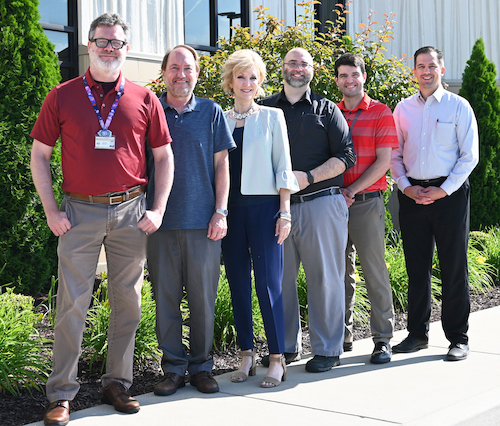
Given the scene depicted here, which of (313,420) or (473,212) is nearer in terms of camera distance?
(313,420)

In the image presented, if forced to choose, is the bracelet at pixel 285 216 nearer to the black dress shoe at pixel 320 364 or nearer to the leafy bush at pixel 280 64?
the black dress shoe at pixel 320 364

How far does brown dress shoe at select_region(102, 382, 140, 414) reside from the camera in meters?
3.80

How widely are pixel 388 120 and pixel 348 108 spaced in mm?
337

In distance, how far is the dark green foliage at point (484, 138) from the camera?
11430 millimetres

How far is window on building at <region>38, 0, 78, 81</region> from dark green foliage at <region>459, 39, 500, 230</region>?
703cm

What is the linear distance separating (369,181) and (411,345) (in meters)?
1.38

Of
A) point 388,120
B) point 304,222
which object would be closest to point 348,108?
point 388,120

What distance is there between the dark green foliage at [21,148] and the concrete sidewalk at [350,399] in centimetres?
264

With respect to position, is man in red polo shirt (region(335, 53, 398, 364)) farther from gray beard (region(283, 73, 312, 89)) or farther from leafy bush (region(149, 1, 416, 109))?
leafy bush (region(149, 1, 416, 109))

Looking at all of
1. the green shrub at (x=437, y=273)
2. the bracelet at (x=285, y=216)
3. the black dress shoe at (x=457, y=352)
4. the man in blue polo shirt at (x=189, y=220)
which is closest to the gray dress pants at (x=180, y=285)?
the man in blue polo shirt at (x=189, y=220)

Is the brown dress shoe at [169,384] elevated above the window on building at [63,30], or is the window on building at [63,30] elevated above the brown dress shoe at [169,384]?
the window on building at [63,30]

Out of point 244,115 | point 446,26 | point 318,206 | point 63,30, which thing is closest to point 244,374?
point 318,206

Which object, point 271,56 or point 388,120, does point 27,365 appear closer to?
point 388,120

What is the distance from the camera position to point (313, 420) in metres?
3.64
